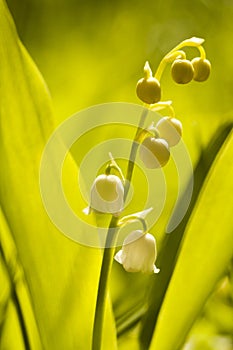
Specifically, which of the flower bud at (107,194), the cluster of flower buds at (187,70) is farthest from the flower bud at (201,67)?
the flower bud at (107,194)

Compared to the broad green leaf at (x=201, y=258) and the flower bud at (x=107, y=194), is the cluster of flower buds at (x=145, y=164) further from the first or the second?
the broad green leaf at (x=201, y=258)

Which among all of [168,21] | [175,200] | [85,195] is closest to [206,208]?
[175,200]

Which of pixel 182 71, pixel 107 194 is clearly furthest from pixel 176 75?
pixel 107 194

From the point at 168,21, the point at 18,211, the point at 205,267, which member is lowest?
the point at 205,267

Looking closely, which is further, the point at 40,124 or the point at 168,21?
the point at 168,21

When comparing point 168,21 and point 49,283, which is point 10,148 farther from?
point 168,21

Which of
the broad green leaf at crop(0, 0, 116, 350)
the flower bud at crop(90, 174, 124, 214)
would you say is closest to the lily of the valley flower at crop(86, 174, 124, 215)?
the flower bud at crop(90, 174, 124, 214)

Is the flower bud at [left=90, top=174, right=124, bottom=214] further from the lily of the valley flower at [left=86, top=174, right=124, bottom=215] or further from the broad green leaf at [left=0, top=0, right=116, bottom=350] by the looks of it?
the broad green leaf at [left=0, top=0, right=116, bottom=350]
